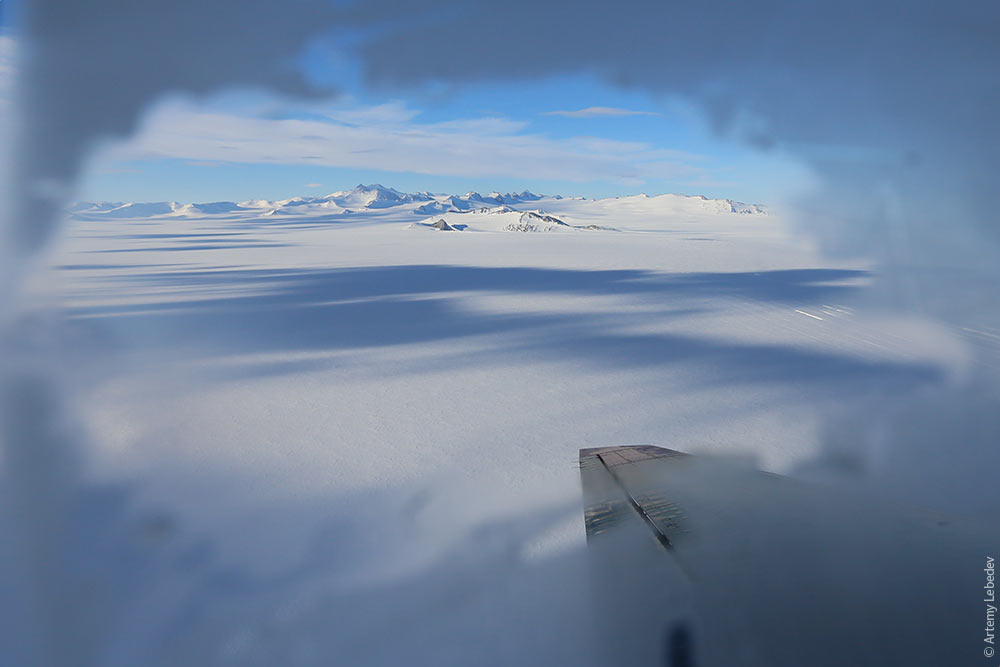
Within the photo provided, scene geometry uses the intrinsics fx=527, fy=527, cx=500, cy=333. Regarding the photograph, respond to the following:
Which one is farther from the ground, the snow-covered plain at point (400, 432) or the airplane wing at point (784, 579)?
the airplane wing at point (784, 579)

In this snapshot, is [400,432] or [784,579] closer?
[784,579]

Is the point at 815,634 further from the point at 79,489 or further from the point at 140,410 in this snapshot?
the point at 140,410

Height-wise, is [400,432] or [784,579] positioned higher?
[784,579]

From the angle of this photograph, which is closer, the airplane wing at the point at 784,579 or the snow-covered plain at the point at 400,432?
the airplane wing at the point at 784,579

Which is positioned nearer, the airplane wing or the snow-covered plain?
the airplane wing

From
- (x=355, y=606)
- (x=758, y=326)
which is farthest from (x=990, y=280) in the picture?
(x=355, y=606)
